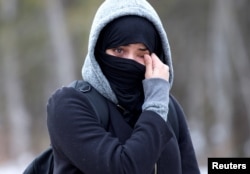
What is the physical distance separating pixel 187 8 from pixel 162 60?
2015 centimetres

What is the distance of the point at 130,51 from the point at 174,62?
22.5 metres

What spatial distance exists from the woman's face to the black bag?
0.15m

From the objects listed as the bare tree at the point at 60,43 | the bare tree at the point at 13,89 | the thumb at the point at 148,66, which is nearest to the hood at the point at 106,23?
the thumb at the point at 148,66

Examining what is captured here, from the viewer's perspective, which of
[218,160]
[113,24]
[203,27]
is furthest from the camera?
[203,27]

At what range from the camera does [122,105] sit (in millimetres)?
2777

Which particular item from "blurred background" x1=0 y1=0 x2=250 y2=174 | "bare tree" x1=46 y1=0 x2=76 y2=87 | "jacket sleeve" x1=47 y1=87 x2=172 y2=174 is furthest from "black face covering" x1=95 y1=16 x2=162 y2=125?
"bare tree" x1=46 y1=0 x2=76 y2=87

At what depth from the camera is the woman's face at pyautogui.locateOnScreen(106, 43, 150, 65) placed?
2.80 m

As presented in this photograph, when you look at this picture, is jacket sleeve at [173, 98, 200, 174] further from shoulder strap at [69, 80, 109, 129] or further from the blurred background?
the blurred background

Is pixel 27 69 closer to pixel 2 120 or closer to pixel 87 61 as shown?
pixel 2 120

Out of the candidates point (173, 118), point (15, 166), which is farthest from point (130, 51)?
point (15, 166)

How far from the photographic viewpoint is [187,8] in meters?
22.9

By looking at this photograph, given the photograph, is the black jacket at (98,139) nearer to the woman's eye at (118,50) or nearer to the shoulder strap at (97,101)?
the shoulder strap at (97,101)

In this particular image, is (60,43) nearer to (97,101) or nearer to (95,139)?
(97,101)

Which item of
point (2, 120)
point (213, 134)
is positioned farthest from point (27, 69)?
point (213, 134)
